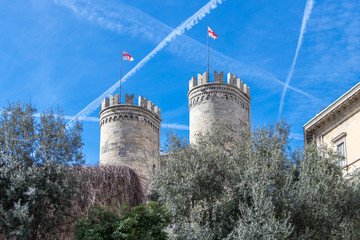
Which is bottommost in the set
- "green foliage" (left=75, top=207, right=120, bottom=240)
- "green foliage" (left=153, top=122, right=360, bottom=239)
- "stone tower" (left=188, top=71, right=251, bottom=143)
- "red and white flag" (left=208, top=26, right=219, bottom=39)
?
"green foliage" (left=75, top=207, right=120, bottom=240)

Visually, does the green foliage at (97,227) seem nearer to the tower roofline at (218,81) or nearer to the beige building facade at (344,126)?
the beige building facade at (344,126)

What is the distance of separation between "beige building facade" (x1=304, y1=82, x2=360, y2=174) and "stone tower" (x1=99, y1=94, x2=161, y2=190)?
34.6 feet

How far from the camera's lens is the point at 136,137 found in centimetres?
3159

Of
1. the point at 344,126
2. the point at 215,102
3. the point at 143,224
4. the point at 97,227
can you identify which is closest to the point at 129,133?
the point at 215,102

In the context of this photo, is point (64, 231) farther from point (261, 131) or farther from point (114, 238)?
point (261, 131)

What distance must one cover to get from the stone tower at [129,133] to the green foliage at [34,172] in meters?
13.6

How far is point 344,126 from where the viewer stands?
26.3 m

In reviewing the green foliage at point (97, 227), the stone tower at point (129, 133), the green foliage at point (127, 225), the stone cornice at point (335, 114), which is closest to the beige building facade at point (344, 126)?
the stone cornice at point (335, 114)

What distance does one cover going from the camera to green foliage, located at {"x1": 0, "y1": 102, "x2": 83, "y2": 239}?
1498 cm

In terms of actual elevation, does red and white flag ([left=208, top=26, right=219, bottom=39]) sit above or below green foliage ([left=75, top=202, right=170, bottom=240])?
above

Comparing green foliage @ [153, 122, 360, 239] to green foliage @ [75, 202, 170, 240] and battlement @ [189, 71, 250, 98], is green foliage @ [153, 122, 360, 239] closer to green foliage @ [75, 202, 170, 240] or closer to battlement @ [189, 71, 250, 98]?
green foliage @ [75, 202, 170, 240]

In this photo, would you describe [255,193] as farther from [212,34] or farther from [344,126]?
[212,34]

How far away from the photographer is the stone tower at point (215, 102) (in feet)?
97.6

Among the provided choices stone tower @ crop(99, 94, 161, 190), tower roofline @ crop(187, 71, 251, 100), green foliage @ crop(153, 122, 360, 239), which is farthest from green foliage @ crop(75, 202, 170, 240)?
tower roofline @ crop(187, 71, 251, 100)
